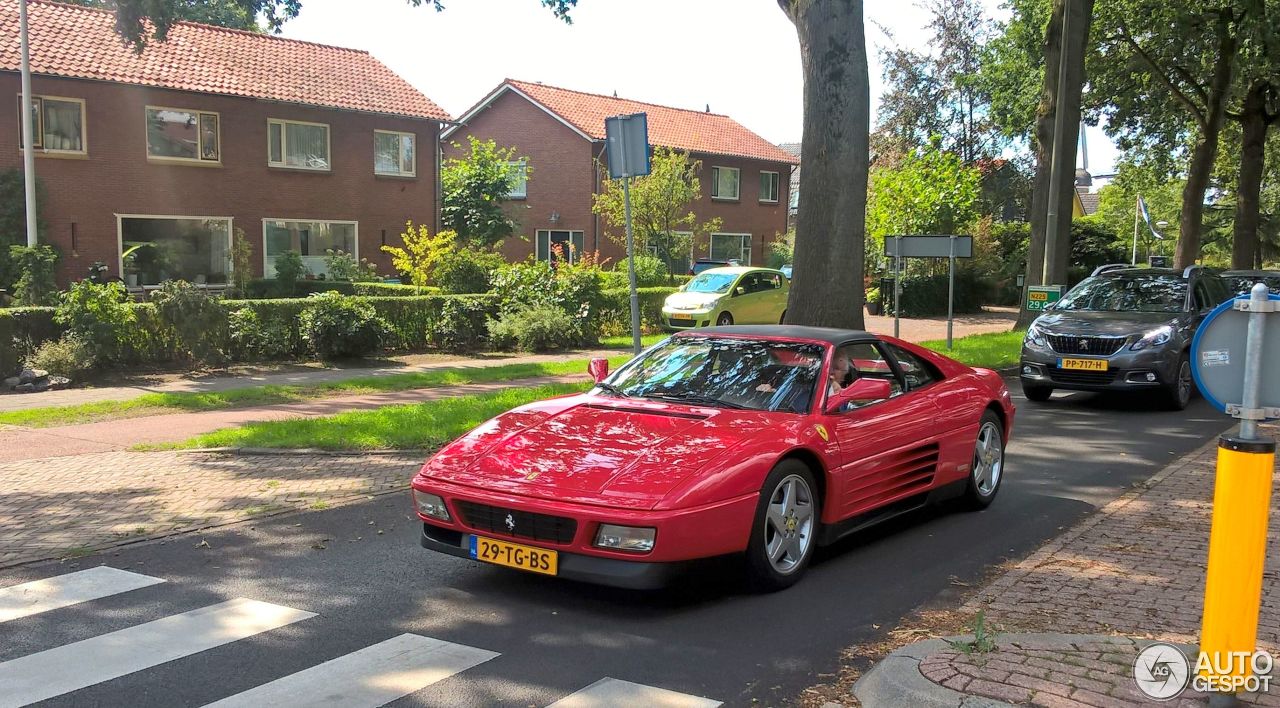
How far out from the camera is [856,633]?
502 cm

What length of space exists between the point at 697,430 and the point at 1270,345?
281cm

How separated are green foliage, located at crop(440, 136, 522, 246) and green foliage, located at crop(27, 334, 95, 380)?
1858cm

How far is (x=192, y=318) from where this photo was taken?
15562 mm

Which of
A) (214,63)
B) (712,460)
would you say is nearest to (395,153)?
(214,63)

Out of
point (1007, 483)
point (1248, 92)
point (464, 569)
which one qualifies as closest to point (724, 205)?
point (1248, 92)

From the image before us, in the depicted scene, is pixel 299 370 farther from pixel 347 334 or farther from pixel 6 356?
pixel 6 356

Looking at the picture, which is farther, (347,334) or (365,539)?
(347,334)

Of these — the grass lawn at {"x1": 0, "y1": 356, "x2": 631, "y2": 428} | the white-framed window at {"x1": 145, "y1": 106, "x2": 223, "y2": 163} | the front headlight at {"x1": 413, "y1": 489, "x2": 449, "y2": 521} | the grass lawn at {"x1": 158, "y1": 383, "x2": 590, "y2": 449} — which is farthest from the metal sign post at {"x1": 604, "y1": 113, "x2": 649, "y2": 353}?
the white-framed window at {"x1": 145, "y1": 106, "x2": 223, "y2": 163}

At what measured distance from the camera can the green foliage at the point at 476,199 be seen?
3275 centimetres

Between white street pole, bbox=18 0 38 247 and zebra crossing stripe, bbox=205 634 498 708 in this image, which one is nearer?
zebra crossing stripe, bbox=205 634 498 708

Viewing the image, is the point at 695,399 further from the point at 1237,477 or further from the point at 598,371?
the point at 1237,477

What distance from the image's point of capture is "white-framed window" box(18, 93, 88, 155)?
2427cm

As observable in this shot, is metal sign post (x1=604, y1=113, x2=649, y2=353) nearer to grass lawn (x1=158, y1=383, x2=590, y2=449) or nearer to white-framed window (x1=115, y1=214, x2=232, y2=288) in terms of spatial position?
grass lawn (x1=158, y1=383, x2=590, y2=449)

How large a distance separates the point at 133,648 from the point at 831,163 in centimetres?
906
